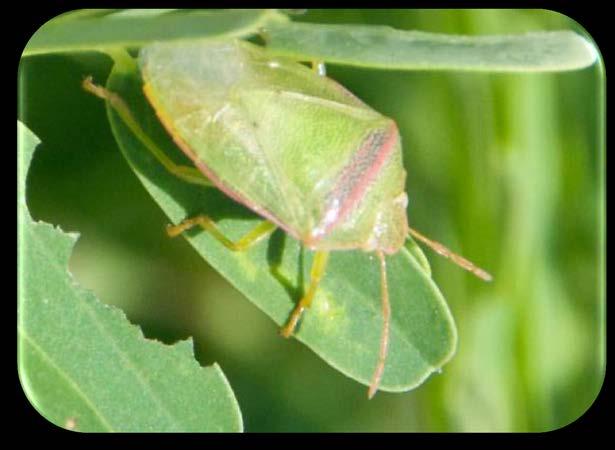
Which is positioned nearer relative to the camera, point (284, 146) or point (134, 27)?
point (134, 27)

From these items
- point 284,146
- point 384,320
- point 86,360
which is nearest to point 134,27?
point 284,146

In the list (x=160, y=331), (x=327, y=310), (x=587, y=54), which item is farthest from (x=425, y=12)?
(x=160, y=331)

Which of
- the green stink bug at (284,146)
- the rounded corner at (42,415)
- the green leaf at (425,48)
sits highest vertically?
the green leaf at (425,48)

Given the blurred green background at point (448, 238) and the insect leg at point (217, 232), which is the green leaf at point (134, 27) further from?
the insect leg at point (217, 232)

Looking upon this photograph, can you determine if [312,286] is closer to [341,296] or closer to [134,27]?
[341,296]

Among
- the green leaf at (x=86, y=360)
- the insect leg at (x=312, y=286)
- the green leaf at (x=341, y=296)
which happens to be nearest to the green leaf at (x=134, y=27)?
the green leaf at (x=86, y=360)

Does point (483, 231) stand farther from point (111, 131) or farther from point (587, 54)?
point (111, 131)

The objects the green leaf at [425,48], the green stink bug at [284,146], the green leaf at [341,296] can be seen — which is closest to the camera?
the green leaf at [425,48]
